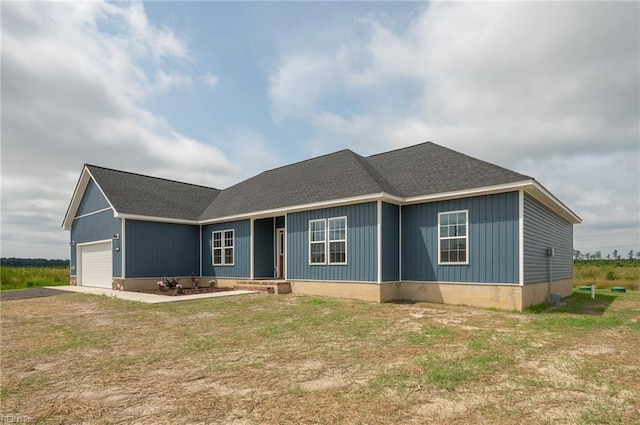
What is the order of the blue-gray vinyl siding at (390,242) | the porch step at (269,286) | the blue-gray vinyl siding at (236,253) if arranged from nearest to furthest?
the blue-gray vinyl siding at (390,242) → the porch step at (269,286) → the blue-gray vinyl siding at (236,253)

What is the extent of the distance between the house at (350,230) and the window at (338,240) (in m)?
0.04

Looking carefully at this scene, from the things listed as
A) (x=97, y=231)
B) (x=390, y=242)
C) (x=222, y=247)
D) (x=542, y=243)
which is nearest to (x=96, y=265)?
(x=97, y=231)

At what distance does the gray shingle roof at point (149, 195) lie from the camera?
61.9 feet

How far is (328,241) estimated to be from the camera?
46.6 ft

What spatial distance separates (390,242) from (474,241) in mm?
2692

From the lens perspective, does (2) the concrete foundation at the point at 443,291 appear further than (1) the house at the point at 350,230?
No

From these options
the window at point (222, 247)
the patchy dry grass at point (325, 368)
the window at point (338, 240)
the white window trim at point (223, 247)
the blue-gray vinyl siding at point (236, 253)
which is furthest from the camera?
the window at point (222, 247)

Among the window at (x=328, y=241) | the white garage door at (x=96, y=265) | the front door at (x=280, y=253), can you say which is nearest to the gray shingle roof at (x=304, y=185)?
the window at (x=328, y=241)

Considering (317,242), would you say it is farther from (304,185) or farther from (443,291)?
(443,291)

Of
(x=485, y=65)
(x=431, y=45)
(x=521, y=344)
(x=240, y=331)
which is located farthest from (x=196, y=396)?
(x=485, y=65)

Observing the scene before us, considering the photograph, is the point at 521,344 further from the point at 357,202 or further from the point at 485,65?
the point at 485,65

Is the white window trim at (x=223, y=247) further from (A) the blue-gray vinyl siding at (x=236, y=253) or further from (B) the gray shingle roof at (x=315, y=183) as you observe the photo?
(B) the gray shingle roof at (x=315, y=183)

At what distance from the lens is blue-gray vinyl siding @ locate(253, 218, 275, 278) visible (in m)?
17.7

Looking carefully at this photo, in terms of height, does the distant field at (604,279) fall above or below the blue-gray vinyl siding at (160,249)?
below
